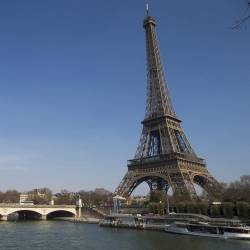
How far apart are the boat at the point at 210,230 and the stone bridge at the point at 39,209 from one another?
35.4 meters

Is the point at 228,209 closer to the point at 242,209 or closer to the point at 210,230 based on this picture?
the point at 242,209

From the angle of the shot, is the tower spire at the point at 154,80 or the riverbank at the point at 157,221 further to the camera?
the tower spire at the point at 154,80

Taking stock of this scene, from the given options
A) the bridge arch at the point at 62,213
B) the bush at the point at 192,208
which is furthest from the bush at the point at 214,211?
the bridge arch at the point at 62,213

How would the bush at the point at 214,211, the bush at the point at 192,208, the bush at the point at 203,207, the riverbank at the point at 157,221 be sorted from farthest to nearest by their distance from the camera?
the bush at the point at 192,208 < the bush at the point at 203,207 < the bush at the point at 214,211 < the riverbank at the point at 157,221

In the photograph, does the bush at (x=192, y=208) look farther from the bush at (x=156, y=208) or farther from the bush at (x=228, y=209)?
the bush at (x=156, y=208)

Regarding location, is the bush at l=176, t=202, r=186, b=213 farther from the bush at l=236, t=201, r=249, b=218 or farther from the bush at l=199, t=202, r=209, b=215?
the bush at l=236, t=201, r=249, b=218

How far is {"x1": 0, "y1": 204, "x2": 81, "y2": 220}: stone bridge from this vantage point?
74500mm

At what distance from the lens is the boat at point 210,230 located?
40969 mm

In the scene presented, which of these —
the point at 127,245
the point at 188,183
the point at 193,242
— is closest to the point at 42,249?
the point at 127,245

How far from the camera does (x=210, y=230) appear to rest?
44250 millimetres

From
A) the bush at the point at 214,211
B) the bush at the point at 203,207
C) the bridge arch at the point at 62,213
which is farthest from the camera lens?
the bridge arch at the point at 62,213

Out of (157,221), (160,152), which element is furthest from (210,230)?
(160,152)

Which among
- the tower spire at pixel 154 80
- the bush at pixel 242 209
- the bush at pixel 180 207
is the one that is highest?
the tower spire at pixel 154 80

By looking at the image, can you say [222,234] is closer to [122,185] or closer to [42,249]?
[42,249]
